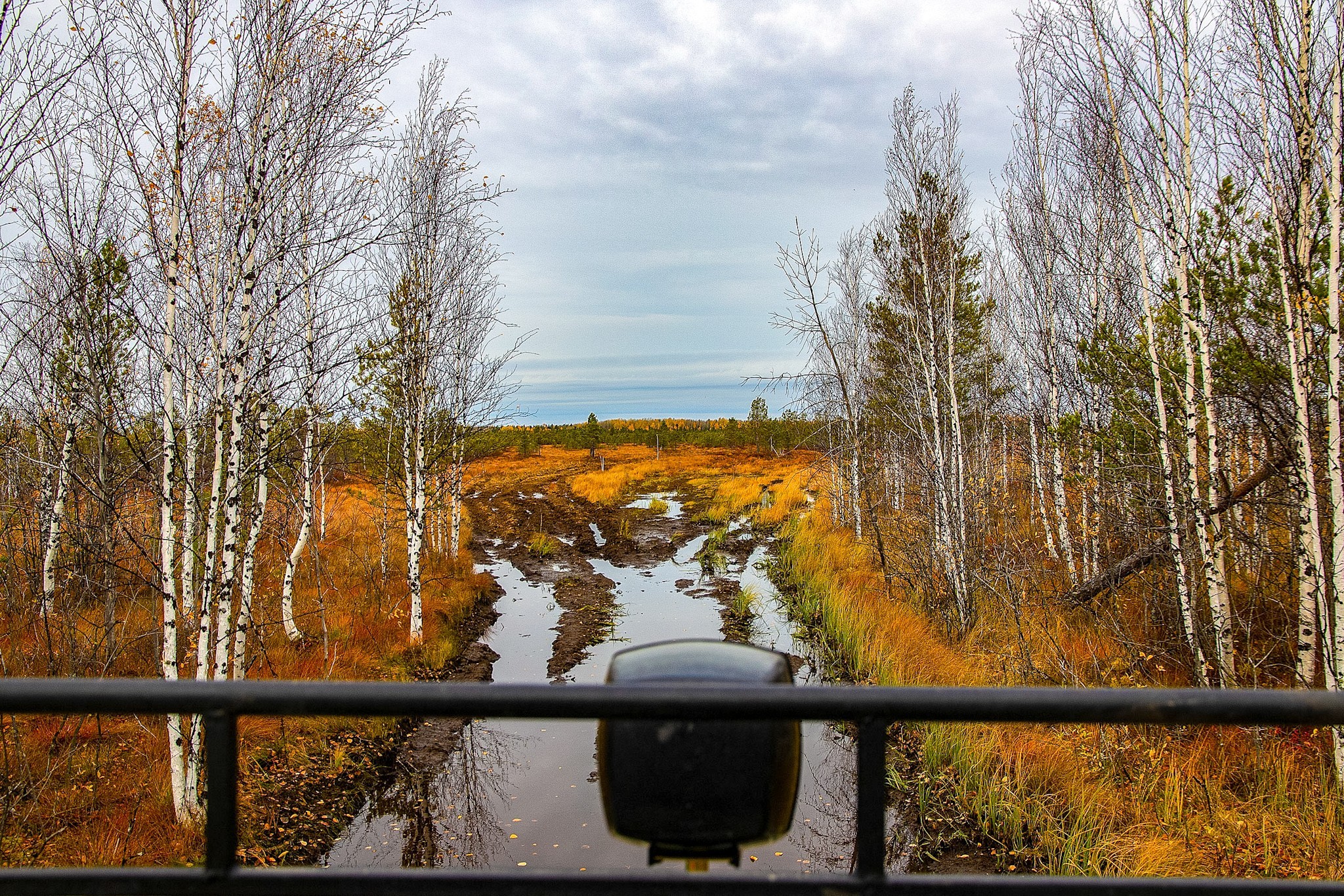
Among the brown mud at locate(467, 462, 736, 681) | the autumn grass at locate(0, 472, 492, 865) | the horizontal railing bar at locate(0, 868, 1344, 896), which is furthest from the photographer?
the brown mud at locate(467, 462, 736, 681)

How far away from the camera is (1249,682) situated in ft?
22.4

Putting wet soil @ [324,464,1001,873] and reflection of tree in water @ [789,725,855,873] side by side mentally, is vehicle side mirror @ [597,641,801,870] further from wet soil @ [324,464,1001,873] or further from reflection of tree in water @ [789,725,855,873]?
reflection of tree in water @ [789,725,855,873]

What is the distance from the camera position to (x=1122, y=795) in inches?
222

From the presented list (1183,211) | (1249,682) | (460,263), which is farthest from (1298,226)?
(460,263)

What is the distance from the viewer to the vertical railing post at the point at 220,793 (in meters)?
1.06

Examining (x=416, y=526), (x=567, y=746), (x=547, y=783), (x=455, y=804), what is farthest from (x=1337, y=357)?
(x=416, y=526)

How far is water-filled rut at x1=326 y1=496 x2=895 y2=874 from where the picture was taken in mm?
5797

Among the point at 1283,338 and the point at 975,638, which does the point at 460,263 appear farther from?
the point at 1283,338

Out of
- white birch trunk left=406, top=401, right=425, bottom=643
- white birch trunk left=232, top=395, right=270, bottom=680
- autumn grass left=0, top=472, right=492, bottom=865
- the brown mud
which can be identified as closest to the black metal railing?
autumn grass left=0, top=472, right=492, bottom=865

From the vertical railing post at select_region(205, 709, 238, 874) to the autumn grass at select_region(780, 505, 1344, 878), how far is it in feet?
18.4

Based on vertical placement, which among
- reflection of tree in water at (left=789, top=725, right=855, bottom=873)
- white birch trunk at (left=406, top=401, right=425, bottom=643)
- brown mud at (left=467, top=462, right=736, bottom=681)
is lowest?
reflection of tree in water at (left=789, top=725, right=855, bottom=873)

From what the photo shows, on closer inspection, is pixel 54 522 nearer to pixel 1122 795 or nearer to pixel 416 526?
pixel 416 526

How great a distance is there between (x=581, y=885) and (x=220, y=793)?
0.56m

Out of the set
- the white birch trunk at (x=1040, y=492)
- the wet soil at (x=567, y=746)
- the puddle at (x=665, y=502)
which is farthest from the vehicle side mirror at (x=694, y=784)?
the puddle at (x=665, y=502)
